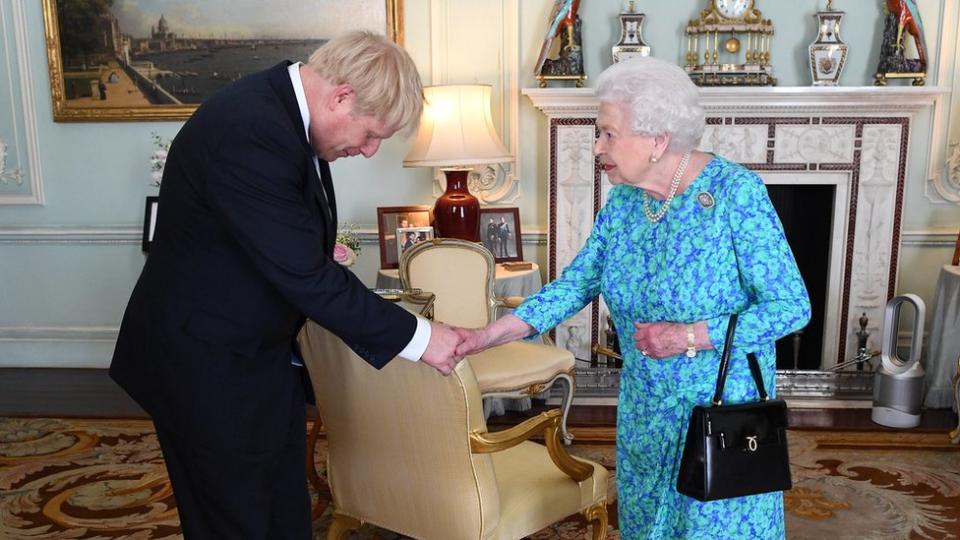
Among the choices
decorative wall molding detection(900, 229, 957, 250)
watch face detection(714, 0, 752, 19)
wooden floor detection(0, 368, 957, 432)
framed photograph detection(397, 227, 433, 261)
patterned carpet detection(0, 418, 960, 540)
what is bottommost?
wooden floor detection(0, 368, 957, 432)

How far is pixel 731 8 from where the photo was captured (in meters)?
4.66

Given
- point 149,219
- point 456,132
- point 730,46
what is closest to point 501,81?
point 456,132

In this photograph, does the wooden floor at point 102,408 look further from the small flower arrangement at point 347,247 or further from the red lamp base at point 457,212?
the small flower arrangement at point 347,247

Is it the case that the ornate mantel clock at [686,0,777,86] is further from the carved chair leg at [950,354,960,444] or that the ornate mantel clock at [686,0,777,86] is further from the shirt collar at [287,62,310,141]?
the shirt collar at [287,62,310,141]

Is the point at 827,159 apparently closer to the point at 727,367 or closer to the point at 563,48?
the point at 563,48

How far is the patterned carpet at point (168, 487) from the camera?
3088mm

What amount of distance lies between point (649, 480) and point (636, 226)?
58 centimetres

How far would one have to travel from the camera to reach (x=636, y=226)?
6.36 feet

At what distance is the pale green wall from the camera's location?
474 cm

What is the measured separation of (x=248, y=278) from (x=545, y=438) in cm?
94

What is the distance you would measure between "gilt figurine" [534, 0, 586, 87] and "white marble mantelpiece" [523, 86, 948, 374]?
13 centimetres

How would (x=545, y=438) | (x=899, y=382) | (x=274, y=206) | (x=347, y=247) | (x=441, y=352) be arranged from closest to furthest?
(x=274, y=206) → (x=441, y=352) → (x=545, y=438) → (x=347, y=247) → (x=899, y=382)

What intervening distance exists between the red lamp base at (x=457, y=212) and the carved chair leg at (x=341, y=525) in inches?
85.7

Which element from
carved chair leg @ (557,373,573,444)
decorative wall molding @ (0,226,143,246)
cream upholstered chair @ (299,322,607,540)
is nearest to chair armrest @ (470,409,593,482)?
cream upholstered chair @ (299,322,607,540)
